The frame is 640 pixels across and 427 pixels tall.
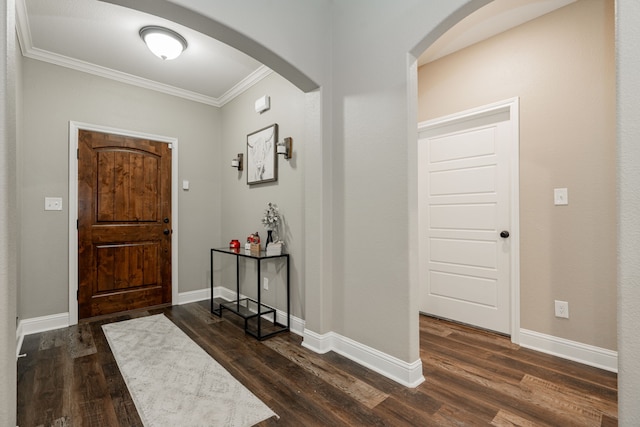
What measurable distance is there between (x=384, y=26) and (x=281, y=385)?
2.56 meters

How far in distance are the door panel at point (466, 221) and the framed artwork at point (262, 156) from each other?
1619 mm

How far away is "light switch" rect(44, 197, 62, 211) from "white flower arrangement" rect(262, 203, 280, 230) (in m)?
2.07

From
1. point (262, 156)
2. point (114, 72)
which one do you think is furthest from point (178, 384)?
point (114, 72)

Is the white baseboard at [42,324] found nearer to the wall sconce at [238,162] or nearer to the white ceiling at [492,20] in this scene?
the wall sconce at [238,162]

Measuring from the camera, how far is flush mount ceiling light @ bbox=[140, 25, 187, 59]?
8.59 ft

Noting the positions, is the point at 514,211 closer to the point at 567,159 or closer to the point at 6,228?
the point at 567,159

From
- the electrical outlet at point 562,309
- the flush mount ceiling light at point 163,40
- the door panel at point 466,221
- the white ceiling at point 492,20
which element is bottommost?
the electrical outlet at point 562,309

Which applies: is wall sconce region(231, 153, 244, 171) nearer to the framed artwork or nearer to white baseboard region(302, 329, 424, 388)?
the framed artwork

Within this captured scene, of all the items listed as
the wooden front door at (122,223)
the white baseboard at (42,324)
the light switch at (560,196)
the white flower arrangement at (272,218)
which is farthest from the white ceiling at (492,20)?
the white baseboard at (42,324)

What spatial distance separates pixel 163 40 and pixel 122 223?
203cm

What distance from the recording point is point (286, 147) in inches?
119

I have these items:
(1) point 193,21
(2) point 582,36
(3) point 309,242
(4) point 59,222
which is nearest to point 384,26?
(1) point 193,21

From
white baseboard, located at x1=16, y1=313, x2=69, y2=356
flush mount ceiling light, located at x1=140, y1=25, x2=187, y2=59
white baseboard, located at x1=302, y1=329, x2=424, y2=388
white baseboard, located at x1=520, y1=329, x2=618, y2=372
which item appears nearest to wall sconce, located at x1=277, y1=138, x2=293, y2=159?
flush mount ceiling light, located at x1=140, y1=25, x2=187, y2=59

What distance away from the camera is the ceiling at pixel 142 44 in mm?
2408
